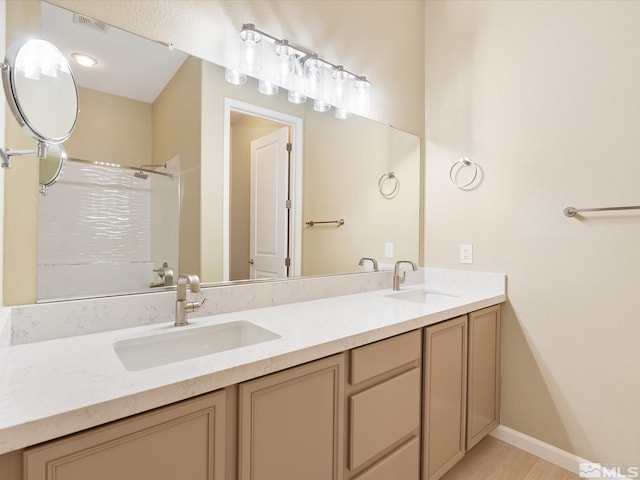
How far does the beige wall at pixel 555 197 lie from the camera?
5.13 ft

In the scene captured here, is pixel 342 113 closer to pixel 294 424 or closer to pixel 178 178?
pixel 178 178

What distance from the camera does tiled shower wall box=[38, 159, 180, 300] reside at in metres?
1.05

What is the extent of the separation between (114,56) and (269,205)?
0.83 meters

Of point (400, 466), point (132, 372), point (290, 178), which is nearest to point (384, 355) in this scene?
point (400, 466)

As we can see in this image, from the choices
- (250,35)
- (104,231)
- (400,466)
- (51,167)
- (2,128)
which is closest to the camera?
(2,128)

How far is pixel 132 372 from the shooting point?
2.49ft

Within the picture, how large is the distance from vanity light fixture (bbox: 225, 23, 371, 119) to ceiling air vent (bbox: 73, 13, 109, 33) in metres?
0.45

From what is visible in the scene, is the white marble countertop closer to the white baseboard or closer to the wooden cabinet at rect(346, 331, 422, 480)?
the wooden cabinet at rect(346, 331, 422, 480)

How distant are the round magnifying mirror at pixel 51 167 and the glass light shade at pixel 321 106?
3.75 ft

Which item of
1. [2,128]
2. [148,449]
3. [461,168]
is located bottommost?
[148,449]

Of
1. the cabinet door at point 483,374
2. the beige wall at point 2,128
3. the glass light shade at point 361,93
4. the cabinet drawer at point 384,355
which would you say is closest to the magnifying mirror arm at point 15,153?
the beige wall at point 2,128

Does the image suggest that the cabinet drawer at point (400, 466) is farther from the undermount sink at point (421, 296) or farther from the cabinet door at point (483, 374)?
the undermount sink at point (421, 296)

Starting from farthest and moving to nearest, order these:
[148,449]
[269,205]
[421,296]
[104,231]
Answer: [421,296] → [269,205] → [104,231] → [148,449]

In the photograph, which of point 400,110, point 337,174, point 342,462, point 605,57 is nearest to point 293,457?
point 342,462
